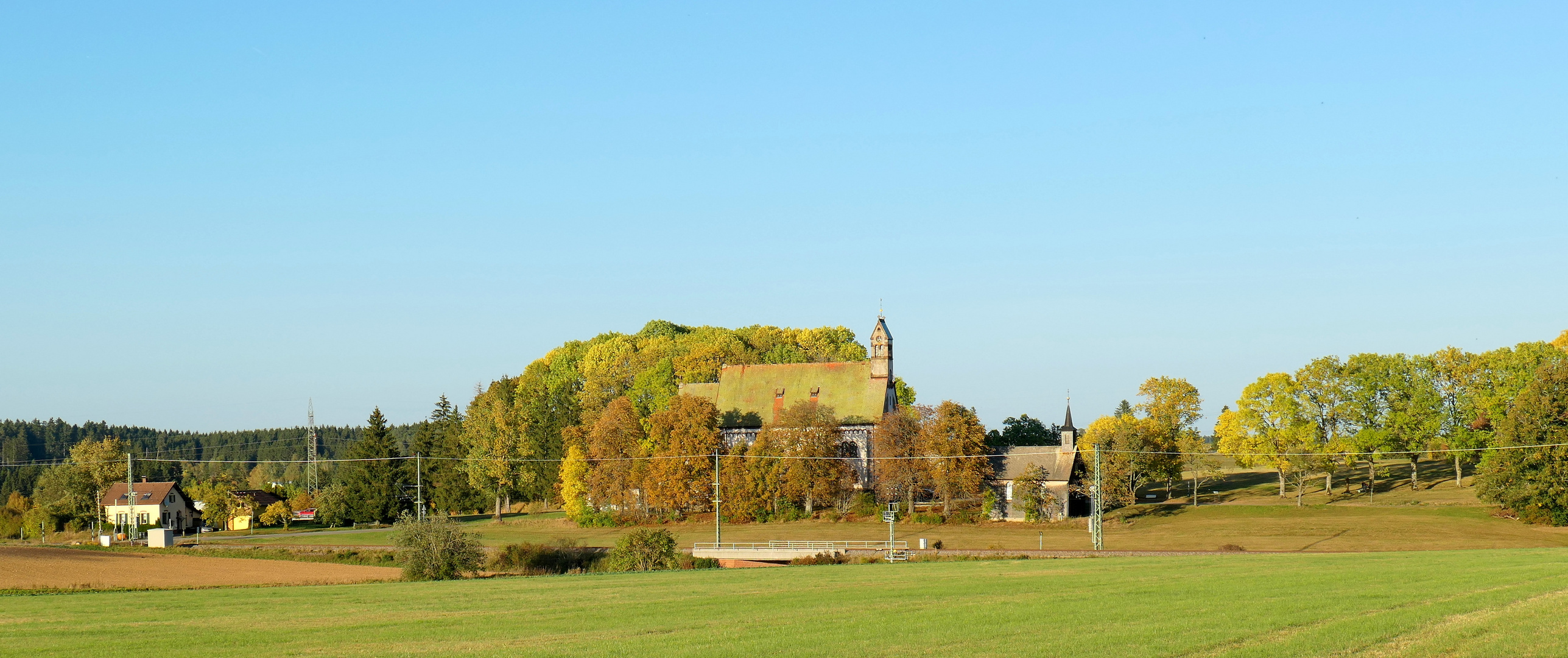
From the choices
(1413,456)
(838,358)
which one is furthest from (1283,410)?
(838,358)

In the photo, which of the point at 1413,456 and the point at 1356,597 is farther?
the point at 1413,456

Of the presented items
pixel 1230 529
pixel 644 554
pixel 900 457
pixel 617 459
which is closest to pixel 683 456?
pixel 617 459

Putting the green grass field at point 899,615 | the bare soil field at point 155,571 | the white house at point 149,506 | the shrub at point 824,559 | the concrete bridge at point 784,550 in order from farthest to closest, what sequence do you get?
the white house at point 149,506
the concrete bridge at point 784,550
the shrub at point 824,559
the bare soil field at point 155,571
the green grass field at point 899,615

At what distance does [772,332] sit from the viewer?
4938 inches

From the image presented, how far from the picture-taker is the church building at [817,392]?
9544 centimetres

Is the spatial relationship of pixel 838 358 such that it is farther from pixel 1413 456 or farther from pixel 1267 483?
pixel 1413 456

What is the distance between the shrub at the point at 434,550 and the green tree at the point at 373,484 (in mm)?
50312

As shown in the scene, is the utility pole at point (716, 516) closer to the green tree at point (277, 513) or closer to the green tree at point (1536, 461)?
the green tree at point (277, 513)

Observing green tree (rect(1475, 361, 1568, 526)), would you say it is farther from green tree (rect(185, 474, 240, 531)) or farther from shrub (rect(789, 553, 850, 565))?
green tree (rect(185, 474, 240, 531))

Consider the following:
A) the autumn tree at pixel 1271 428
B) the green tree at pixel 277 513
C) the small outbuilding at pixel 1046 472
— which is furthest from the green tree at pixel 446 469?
the autumn tree at pixel 1271 428

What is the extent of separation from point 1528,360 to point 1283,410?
16684 mm

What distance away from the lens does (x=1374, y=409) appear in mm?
89375

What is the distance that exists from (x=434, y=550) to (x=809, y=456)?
38.5 m

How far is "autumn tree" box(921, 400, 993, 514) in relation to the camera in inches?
3231
